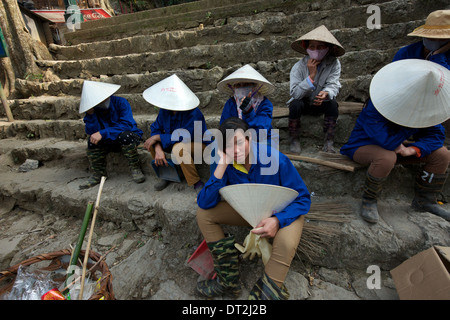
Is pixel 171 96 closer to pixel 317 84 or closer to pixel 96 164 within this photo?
pixel 96 164

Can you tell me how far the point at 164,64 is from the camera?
13.4 ft

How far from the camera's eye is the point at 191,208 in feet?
7.04

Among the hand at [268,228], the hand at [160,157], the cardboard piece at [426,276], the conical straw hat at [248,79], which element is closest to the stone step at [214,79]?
the conical straw hat at [248,79]

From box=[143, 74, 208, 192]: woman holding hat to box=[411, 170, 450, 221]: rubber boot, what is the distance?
6.72 feet

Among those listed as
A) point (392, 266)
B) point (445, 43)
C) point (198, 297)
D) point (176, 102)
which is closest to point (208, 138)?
point (176, 102)

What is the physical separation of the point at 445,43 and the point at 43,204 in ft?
15.7

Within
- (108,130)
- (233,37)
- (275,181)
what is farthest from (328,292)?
(233,37)

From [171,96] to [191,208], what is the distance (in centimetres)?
119

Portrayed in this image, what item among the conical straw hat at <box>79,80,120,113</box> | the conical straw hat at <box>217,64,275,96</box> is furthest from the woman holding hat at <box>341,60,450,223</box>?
the conical straw hat at <box>79,80,120,113</box>

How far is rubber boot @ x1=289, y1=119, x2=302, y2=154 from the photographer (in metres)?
2.41

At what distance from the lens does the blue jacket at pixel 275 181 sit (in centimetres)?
144

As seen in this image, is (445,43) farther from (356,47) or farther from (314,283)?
(314,283)

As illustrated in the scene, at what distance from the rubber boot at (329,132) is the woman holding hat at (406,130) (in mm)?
310

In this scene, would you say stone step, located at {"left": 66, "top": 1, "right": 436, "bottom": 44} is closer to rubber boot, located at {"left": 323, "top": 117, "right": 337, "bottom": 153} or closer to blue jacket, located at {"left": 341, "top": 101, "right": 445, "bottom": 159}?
rubber boot, located at {"left": 323, "top": 117, "right": 337, "bottom": 153}
